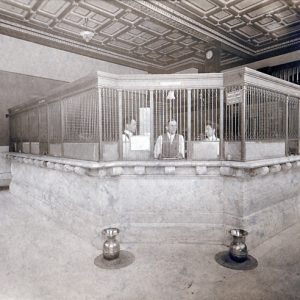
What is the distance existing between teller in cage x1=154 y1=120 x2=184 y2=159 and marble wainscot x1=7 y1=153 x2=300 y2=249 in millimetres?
488

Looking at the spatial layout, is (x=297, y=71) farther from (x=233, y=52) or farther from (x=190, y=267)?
(x=190, y=267)

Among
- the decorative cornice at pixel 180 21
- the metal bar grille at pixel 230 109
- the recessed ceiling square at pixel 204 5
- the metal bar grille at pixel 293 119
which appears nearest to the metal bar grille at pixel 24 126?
the decorative cornice at pixel 180 21

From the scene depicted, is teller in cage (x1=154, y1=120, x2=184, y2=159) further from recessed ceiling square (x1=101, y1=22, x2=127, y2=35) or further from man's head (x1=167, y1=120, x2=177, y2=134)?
recessed ceiling square (x1=101, y1=22, x2=127, y2=35)

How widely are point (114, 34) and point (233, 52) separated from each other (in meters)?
4.98

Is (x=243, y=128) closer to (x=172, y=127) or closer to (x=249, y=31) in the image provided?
(x=172, y=127)

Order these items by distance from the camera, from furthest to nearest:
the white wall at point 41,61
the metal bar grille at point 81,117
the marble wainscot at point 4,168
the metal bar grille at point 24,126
Result: the marble wainscot at point 4,168 < the white wall at point 41,61 < the metal bar grille at point 24,126 < the metal bar grille at point 81,117

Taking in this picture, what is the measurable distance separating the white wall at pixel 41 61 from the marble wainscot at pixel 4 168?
3212mm

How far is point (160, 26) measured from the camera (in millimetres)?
9016

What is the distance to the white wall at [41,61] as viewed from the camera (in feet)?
32.2

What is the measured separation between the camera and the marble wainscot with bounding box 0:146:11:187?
1000 centimetres

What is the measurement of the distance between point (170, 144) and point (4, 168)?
794 centimetres

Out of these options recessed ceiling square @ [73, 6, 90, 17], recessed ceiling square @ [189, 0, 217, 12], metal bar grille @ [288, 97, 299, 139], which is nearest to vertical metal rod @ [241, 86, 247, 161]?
metal bar grille @ [288, 97, 299, 139]

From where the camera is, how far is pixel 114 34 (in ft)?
31.9

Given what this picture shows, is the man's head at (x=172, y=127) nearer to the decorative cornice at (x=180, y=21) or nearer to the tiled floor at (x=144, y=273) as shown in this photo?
the tiled floor at (x=144, y=273)
